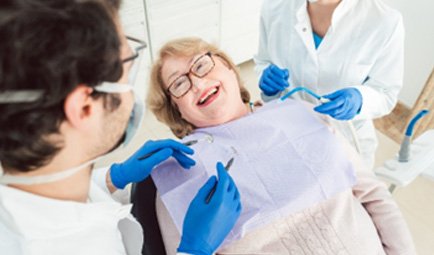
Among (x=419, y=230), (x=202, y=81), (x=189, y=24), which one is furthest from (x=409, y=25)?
(x=202, y=81)

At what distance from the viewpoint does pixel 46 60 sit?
55 cm

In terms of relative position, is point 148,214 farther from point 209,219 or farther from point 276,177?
point 276,177

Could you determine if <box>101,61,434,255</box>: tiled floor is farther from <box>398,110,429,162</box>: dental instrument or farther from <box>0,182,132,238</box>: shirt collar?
<box>0,182,132,238</box>: shirt collar

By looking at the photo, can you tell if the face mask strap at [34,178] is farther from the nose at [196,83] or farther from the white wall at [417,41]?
the white wall at [417,41]

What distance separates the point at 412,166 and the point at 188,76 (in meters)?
0.94

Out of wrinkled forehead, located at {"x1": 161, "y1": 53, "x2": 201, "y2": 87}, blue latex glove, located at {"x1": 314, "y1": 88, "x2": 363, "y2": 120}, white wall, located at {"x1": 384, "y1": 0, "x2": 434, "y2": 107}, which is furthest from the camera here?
white wall, located at {"x1": 384, "y1": 0, "x2": 434, "y2": 107}

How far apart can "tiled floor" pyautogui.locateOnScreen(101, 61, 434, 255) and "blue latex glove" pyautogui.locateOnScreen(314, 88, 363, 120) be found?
47.0 inches

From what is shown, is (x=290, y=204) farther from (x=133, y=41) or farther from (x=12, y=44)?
(x=12, y=44)

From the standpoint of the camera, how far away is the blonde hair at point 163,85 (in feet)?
4.53

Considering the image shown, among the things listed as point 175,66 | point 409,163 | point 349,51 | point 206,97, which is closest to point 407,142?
point 409,163

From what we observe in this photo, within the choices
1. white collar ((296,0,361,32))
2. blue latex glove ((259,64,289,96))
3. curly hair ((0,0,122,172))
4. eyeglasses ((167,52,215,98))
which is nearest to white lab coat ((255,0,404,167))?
white collar ((296,0,361,32))

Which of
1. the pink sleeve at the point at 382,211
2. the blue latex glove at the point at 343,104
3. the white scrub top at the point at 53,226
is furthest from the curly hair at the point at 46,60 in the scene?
the pink sleeve at the point at 382,211

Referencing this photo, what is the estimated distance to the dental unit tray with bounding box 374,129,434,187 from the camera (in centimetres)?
126

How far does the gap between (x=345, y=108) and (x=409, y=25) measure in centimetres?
152
